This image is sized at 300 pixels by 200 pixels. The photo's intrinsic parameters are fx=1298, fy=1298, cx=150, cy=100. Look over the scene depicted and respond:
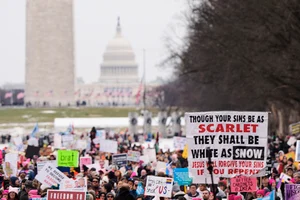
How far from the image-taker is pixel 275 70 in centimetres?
4347

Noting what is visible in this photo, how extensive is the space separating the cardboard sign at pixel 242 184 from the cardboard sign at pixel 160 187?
137 cm

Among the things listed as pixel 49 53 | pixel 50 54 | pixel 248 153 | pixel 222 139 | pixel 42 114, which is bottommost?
pixel 42 114

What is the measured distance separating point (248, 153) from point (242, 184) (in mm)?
753

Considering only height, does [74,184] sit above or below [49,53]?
below

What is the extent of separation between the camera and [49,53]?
14700cm

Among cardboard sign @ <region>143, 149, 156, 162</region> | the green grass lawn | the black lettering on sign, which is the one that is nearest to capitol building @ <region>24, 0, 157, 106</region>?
the green grass lawn

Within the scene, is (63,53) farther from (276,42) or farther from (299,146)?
(299,146)

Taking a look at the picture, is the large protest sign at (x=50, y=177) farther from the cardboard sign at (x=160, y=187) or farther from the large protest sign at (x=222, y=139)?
the large protest sign at (x=222, y=139)

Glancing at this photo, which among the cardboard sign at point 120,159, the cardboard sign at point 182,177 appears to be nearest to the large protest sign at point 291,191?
the cardboard sign at point 182,177

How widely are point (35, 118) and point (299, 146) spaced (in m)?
90.6

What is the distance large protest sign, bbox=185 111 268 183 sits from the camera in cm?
1753

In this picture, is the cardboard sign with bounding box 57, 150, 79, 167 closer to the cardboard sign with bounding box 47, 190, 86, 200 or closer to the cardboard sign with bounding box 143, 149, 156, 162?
the cardboard sign with bounding box 143, 149, 156, 162

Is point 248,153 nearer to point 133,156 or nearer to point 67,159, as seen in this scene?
point 67,159

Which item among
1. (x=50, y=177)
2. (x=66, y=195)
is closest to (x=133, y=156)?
(x=50, y=177)
